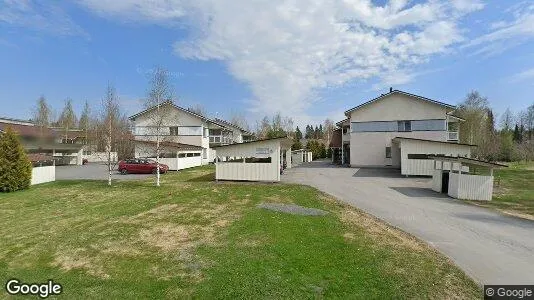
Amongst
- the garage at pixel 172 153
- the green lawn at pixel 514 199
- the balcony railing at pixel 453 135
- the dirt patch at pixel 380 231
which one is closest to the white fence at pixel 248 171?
the dirt patch at pixel 380 231

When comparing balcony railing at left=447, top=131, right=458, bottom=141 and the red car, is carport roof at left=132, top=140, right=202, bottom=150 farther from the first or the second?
balcony railing at left=447, top=131, right=458, bottom=141

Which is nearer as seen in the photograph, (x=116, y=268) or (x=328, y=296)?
(x=328, y=296)

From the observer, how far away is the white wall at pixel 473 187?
16.2 m

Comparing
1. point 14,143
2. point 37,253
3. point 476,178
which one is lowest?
point 37,253

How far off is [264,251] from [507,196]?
682 inches

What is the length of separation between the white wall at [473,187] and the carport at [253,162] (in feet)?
35.5

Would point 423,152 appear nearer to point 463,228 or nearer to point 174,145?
point 463,228

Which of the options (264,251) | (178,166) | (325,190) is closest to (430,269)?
(264,251)

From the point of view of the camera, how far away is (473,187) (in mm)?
16469

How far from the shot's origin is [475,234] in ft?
32.3

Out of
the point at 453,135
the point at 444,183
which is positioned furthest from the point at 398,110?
the point at 444,183

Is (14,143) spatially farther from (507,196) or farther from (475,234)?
(507,196)

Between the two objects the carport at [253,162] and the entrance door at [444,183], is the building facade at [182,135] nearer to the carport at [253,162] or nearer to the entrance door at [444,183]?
the carport at [253,162]

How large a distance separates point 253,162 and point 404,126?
1974cm
